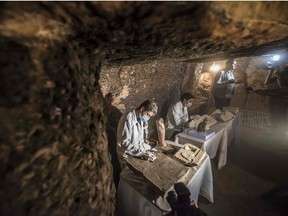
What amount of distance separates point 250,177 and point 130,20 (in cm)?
531

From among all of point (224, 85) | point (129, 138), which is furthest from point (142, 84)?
point (224, 85)

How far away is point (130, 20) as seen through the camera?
703 millimetres

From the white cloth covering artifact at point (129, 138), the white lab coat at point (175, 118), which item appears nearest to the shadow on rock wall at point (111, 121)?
the white cloth covering artifact at point (129, 138)

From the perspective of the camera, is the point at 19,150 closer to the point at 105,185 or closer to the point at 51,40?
the point at 51,40

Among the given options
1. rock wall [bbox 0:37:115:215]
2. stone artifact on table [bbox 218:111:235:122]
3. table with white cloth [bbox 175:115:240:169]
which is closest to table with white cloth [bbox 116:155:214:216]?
table with white cloth [bbox 175:115:240:169]

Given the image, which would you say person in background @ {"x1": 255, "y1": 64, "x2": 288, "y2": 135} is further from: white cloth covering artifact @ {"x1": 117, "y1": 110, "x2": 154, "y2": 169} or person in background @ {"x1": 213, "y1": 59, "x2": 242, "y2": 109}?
white cloth covering artifact @ {"x1": 117, "y1": 110, "x2": 154, "y2": 169}

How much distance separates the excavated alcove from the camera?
1.93ft

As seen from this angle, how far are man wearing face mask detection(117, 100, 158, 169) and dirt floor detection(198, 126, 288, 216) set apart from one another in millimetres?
1850

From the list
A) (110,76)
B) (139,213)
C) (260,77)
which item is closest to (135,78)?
(110,76)

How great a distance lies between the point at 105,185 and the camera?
3.72 ft

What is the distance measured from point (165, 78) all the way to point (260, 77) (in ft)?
24.7

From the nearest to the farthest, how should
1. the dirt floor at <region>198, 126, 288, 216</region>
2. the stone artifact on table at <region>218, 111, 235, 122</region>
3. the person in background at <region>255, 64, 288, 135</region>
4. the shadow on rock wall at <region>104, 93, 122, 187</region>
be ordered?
the dirt floor at <region>198, 126, 288, 216</region> < the shadow on rock wall at <region>104, 93, 122, 187</region> < the stone artifact on table at <region>218, 111, 235, 122</region> < the person in background at <region>255, 64, 288, 135</region>

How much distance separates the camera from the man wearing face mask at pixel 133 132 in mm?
3412

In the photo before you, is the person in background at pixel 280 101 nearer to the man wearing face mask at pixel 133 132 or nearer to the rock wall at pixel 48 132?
the man wearing face mask at pixel 133 132
